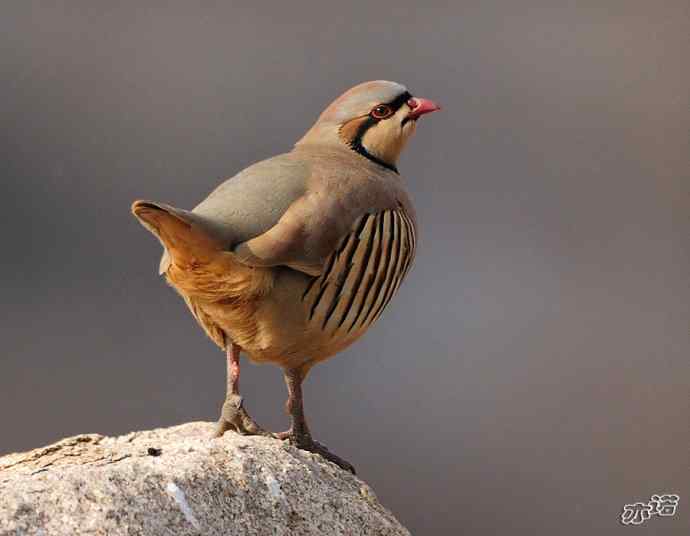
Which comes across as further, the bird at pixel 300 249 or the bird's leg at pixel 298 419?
the bird's leg at pixel 298 419

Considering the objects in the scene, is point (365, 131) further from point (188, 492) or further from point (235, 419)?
point (188, 492)

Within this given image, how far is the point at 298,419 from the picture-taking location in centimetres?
229

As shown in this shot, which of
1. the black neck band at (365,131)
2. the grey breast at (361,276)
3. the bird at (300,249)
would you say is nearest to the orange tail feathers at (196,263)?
the bird at (300,249)

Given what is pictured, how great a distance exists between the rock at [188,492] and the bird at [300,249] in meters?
0.21

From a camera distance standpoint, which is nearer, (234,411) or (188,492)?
(188,492)

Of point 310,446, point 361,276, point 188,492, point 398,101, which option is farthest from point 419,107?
point 188,492

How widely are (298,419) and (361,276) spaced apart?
0.36 metres

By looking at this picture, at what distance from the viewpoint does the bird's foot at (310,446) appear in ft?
7.41

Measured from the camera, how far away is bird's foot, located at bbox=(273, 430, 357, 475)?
7.41 ft

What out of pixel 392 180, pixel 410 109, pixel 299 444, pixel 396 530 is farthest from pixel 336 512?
pixel 410 109

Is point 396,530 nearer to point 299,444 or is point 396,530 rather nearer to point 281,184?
point 299,444

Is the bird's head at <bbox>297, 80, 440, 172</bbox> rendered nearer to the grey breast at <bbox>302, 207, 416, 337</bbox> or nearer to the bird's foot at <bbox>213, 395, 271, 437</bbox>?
the grey breast at <bbox>302, 207, 416, 337</bbox>

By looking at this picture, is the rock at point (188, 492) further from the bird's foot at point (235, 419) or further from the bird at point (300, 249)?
the bird at point (300, 249)

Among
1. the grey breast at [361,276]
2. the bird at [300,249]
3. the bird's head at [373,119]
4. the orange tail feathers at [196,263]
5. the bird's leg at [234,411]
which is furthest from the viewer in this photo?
the bird's head at [373,119]
